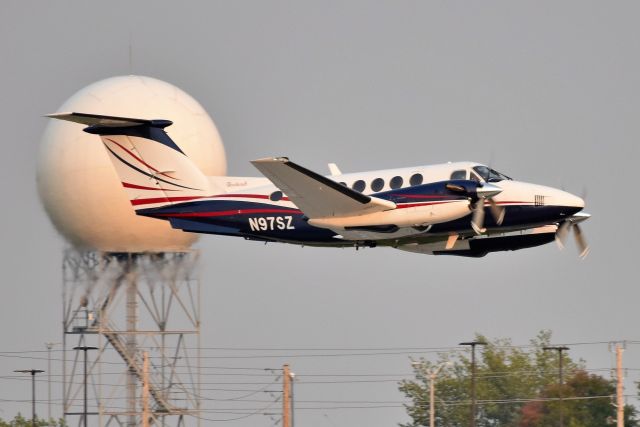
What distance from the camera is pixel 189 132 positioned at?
50688 millimetres

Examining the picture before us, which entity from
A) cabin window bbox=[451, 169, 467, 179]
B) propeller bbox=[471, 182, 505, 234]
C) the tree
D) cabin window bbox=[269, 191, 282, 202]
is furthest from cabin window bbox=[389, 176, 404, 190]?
the tree

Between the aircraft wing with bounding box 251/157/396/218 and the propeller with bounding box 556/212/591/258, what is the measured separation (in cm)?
453

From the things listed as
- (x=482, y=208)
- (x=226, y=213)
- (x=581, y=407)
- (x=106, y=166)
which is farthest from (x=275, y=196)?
(x=581, y=407)

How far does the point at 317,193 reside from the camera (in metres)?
37.3

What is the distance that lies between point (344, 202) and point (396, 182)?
1.39m

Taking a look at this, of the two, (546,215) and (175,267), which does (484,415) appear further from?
(546,215)

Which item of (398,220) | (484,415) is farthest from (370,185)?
(484,415)

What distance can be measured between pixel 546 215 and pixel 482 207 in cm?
143

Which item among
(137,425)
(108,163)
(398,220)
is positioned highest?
(108,163)

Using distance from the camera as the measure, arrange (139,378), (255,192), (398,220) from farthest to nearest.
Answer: (139,378) < (255,192) < (398,220)

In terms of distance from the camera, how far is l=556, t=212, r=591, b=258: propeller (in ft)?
128

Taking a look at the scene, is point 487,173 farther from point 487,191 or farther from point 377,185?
point 377,185

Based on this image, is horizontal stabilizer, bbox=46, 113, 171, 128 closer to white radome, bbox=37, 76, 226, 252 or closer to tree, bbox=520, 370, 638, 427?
white radome, bbox=37, 76, 226, 252

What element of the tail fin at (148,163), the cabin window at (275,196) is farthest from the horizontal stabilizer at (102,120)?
the cabin window at (275,196)
